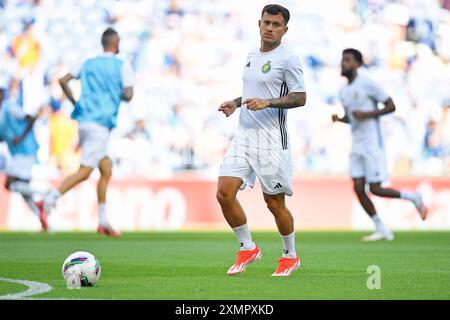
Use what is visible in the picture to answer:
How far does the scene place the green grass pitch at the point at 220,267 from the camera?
22.0ft

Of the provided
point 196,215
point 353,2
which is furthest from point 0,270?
point 353,2

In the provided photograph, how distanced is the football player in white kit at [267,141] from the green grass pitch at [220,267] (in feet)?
1.33

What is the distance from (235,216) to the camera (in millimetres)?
8469

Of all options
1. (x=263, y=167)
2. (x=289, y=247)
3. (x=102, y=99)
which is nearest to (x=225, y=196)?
(x=263, y=167)

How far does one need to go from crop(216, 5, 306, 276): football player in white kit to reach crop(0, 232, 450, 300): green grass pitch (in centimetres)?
41

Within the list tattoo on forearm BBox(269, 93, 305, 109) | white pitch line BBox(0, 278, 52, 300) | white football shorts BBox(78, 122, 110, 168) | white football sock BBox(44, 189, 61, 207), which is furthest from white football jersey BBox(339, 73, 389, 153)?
white pitch line BBox(0, 278, 52, 300)

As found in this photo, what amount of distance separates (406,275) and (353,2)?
17.1 meters

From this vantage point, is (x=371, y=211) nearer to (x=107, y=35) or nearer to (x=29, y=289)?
(x=107, y=35)

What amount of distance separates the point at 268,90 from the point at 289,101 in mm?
333

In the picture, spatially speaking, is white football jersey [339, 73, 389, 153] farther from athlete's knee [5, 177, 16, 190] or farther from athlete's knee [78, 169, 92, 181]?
athlete's knee [5, 177, 16, 190]

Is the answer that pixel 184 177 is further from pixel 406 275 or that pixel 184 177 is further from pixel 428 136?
pixel 406 275

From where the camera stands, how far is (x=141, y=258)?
33.8 ft

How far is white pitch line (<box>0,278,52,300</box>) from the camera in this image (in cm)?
631

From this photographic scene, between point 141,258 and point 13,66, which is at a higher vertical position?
point 13,66
